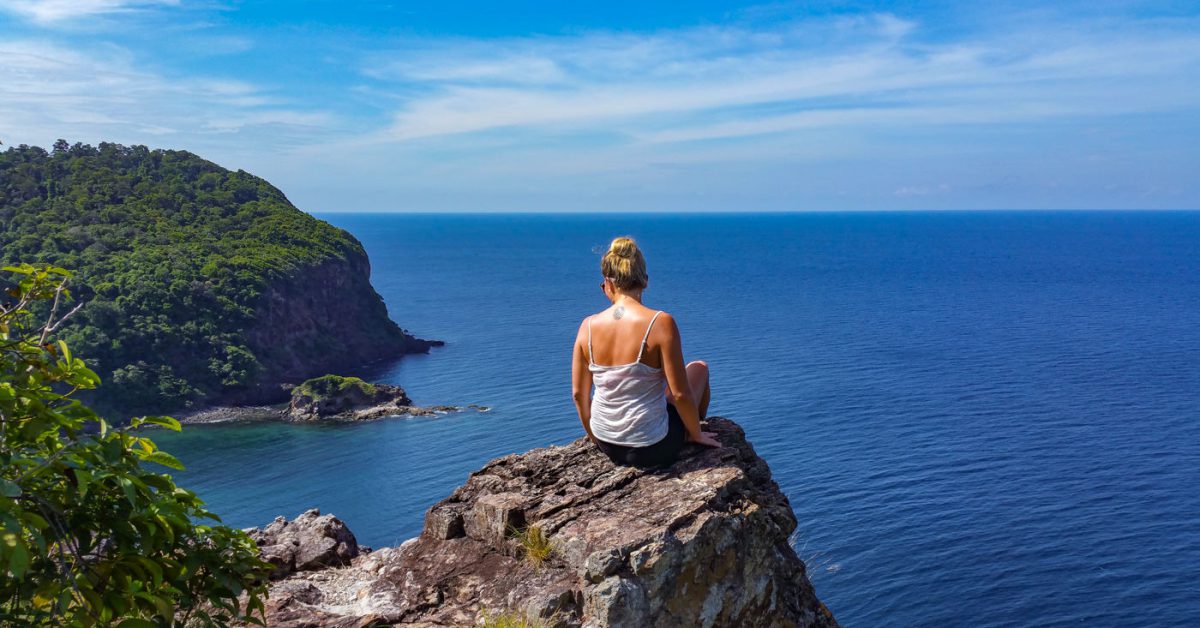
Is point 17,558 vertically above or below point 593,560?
above

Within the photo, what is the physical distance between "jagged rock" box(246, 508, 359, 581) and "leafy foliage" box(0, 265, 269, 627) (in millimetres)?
3636

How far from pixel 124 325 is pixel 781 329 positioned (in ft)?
201

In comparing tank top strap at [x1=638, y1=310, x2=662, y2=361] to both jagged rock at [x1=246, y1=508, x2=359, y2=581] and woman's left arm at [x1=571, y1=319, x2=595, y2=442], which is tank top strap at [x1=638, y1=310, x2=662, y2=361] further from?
jagged rock at [x1=246, y1=508, x2=359, y2=581]

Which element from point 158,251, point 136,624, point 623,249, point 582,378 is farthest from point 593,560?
point 158,251

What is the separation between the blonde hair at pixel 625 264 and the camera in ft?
25.4

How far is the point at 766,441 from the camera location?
176 ft

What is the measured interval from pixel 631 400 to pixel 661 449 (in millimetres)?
611

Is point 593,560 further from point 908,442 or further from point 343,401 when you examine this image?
point 343,401

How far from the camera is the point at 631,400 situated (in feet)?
26.0

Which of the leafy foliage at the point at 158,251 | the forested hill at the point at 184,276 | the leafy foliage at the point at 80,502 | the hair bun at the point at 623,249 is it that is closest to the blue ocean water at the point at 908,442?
the forested hill at the point at 184,276

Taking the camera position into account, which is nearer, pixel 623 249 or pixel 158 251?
pixel 623 249

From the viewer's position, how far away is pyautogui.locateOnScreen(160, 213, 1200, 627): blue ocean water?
35688mm

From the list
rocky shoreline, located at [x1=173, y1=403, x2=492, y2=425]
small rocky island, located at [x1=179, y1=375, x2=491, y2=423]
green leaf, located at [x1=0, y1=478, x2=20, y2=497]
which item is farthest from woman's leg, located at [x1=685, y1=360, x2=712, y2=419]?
small rocky island, located at [x1=179, y1=375, x2=491, y2=423]

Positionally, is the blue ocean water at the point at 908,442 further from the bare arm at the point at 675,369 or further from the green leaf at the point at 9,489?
the green leaf at the point at 9,489
